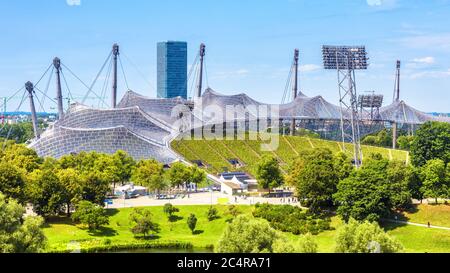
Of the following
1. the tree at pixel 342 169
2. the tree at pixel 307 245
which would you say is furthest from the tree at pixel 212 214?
the tree at pixel 307 245

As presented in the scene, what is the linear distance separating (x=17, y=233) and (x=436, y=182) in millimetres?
37940

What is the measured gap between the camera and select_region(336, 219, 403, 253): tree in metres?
29.9

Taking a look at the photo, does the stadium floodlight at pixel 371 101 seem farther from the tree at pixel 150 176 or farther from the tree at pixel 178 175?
the tree at pixel 150 176

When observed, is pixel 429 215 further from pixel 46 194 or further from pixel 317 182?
pixel 46 194

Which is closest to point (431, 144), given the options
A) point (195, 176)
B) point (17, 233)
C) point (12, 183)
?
point (195, 176)

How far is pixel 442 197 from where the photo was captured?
54.5 m

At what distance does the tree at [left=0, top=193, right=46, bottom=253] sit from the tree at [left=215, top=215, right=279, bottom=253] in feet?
34.6

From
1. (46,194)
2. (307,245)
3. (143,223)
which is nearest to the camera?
(307,245)

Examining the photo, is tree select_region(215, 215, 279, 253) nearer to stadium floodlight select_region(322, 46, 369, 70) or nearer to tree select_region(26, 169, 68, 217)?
tree select_region(26, 169, 68, 217)

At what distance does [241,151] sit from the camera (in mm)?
90812

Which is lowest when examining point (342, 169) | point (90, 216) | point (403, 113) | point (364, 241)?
point (90, 216)

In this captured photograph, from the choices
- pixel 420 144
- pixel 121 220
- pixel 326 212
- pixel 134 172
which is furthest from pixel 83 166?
pixel 420 144
